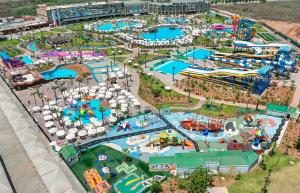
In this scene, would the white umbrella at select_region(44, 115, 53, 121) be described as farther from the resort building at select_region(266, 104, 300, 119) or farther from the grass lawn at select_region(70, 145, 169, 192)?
the resort building at select_region(266, 104, 300, 119)

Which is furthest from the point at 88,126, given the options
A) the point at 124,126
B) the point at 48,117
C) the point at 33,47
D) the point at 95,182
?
the point at 33,47

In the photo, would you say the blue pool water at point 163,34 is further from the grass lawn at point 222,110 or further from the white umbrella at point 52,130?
the white umbrella at point 52,130

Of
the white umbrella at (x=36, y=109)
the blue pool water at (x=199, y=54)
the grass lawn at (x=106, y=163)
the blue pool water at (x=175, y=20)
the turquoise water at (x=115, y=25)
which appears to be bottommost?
the grass lawn at (x=106, y=163)

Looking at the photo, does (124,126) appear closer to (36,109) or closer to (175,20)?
(36,109)

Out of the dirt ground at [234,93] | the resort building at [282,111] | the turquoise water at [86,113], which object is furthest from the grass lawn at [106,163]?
the resort building at [282,111]

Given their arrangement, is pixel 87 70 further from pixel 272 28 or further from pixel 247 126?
pixel 272 28

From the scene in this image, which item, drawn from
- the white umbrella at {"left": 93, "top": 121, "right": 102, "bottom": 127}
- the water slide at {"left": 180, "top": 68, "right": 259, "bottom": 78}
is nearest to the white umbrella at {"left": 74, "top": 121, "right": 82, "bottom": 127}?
the white umbrella at {"left": 93, "top": 121, "right": 102, "bottom": 127}
